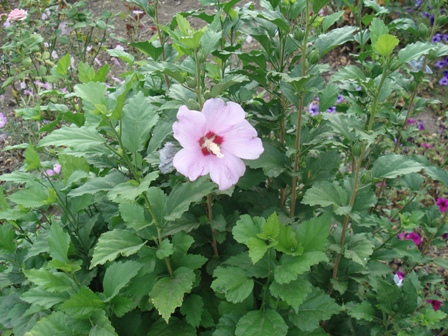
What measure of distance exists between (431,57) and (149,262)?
1482 millimetres

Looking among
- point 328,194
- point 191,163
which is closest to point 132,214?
point 191,163

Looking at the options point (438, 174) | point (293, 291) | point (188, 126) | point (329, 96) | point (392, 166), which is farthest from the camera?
point (438, 174)

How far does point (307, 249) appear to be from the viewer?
1.35m

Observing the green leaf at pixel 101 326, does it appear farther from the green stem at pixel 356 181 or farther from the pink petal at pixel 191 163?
the green stem at pixel 356 181

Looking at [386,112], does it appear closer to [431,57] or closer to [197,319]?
[431,57]

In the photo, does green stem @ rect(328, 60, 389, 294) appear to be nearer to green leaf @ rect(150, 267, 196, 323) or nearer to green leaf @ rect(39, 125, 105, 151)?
green leaf @ rect(150, 267, 196, 323)

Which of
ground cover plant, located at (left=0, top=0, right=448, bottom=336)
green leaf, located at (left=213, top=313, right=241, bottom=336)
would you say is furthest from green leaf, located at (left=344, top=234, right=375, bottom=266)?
green leaf, located at (left=213, top=313, right=241, bottom=336)

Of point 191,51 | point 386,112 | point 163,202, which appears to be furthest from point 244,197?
point 386,112

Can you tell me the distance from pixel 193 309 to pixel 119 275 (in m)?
0.27

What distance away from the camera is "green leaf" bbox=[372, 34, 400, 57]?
4.09ft

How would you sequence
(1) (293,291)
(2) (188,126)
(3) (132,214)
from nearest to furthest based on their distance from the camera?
(2) (188,126)
(1) (293,291)
(3) (132,214)

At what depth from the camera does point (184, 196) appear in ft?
4.60

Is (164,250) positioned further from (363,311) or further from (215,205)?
(363,311)

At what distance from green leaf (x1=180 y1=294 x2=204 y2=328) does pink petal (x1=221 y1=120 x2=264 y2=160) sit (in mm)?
529
